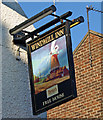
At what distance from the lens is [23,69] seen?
9.41 metres

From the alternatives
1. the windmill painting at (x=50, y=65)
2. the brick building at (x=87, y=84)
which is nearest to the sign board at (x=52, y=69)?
the windmill painting at (x=50, y=65)

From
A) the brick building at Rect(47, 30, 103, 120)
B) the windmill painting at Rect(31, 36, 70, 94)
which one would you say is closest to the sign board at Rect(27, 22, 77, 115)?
the windmill painting at Rect(31, 36, 70, 94)

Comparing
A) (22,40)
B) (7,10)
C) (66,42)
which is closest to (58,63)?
(66,42)

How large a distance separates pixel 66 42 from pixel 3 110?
2.31m

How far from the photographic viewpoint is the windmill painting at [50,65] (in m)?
7.61

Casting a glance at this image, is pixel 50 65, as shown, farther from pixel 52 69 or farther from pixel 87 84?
pixel 87 84

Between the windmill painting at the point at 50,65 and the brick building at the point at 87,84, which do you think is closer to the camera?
the windmill painting at the point at 50,65

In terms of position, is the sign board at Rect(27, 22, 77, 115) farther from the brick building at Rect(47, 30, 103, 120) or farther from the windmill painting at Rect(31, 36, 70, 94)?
the brick building at Rect(47, 30, 103, 120)

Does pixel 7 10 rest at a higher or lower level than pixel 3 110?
higher

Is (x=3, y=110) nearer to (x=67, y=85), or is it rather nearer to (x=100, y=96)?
(x=67, y=85)

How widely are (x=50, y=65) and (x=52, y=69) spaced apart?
0.39ft

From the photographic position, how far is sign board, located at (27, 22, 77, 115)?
24.4ft

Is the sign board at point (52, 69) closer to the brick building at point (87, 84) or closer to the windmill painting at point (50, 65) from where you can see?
the windmill painting at point (50, 65)

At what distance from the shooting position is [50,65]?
26.0 feet
